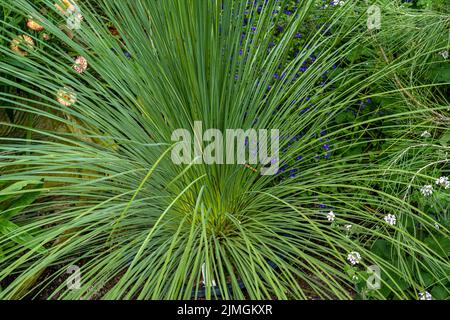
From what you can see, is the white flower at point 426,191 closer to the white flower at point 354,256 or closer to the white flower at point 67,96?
the white flower at point 354,256

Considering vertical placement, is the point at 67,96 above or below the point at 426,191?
above

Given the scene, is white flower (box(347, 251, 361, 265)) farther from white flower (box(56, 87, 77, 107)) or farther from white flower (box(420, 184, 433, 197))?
white flower (box(56, 87, 77, 107))

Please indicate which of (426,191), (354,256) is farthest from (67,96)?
(426,191)

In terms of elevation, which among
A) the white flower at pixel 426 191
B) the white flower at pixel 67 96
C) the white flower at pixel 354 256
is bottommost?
the white flower at pixel 354 256

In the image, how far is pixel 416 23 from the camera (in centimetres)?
182

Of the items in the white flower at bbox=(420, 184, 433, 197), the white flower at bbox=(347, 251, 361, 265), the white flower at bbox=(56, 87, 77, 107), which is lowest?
the white flower at bbox=(347, 251, 361, 265)

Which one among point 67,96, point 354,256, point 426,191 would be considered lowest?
point 354,256

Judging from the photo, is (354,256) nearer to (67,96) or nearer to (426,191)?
(426,191)

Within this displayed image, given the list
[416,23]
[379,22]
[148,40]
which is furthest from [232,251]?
[416,23]

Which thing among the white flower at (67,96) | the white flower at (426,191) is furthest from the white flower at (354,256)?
the white flower at (67,96)

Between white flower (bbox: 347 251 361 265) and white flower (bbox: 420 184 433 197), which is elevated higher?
white flower (bbox: 420 184 433 197)

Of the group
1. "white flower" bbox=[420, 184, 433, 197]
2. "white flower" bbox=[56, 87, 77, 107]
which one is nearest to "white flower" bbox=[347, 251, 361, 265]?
"white flower" bbox=[420, 184, 433, 197]

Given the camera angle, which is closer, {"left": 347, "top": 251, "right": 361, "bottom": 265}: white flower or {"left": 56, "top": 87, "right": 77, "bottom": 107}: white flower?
{"left": 347, "top": 251, "right": 361, "bottom": 265}: white flower
